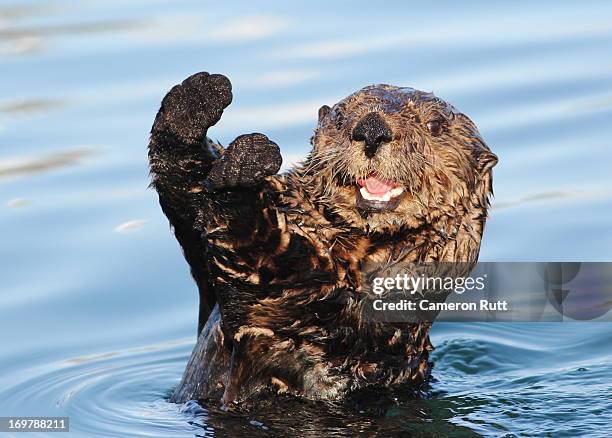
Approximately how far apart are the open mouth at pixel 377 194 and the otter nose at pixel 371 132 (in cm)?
17

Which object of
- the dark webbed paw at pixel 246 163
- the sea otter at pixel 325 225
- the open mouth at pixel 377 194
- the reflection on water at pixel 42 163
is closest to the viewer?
the dark webbed paw at pixel 246 163

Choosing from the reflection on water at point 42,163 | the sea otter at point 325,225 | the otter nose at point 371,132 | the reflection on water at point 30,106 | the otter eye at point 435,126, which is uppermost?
the reflection on water at point 30,106

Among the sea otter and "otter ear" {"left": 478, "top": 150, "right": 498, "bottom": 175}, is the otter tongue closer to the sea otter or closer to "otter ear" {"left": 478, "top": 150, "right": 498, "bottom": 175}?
the sea otter

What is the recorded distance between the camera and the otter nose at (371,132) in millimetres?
5621

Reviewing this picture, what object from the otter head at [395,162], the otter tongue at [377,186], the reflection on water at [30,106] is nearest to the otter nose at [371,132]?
the otter head at [395,162]

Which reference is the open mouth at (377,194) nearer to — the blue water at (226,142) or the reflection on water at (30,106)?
the blue water at (226,142)

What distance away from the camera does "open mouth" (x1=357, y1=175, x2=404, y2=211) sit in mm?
5777

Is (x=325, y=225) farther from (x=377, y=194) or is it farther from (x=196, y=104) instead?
(x=196, y=104)

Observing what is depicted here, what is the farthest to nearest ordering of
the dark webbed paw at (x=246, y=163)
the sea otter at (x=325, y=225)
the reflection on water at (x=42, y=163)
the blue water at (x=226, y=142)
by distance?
the reflection on water at (x=42, y=163) → the blue water at (x=226, y=142) → the sea otter at (x=325, y=225) → the dark webbed paw at (x=246, y=163)

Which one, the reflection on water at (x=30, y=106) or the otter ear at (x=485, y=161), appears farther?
the reflection on water at (x=30, y=106)

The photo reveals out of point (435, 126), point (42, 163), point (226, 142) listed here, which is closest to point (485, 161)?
point (435, 126)

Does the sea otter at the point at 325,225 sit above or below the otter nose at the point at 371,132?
below

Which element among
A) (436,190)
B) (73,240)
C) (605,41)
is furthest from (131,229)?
(605,41)

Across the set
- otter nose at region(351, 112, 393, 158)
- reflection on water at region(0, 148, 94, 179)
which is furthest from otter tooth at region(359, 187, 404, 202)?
reflection on water at region(0, 148, 94, 179)
